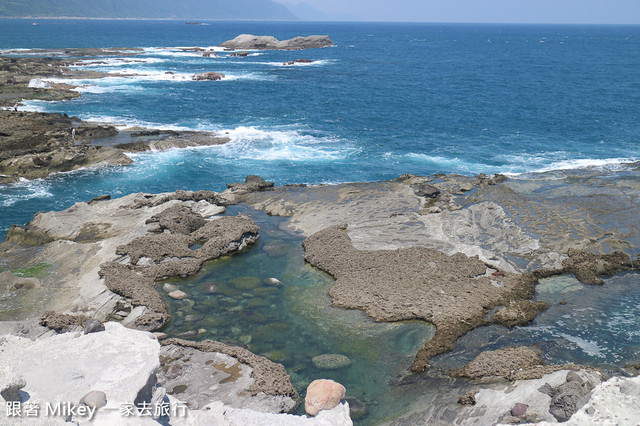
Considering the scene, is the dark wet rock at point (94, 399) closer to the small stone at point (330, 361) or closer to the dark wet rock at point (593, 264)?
the small stone at point (330, 361)

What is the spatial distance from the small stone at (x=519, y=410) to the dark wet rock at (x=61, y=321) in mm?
16735

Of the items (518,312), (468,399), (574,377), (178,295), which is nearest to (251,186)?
(178,295)

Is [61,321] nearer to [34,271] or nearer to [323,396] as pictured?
[34,271]

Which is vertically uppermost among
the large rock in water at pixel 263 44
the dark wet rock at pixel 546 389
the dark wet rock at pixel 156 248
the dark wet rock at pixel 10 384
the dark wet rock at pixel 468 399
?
the large rock in water at pixel 263 44

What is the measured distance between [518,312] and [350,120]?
45145 millimetres

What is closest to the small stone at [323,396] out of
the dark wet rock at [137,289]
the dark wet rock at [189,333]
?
the dark wet rock at [189,333]

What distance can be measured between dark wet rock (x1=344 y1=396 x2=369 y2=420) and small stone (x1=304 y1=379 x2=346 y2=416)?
3.07ft

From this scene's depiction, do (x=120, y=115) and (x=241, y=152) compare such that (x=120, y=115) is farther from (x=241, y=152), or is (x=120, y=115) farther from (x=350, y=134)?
(x=350, y=134)

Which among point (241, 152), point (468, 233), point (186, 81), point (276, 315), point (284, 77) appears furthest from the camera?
point (284, 77)

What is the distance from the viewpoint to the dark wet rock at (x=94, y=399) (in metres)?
11.9

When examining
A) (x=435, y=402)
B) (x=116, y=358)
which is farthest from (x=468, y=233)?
(x=116, y=358)

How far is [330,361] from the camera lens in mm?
19875

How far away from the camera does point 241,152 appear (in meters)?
50.1

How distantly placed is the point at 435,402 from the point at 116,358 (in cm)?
1057
